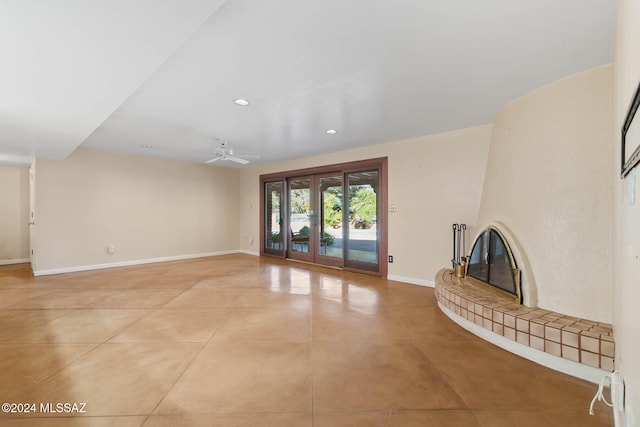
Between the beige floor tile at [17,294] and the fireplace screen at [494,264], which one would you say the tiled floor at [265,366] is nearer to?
the beige floor tile at [17,294]

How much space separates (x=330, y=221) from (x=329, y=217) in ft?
0.30

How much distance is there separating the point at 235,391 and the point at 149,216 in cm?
570

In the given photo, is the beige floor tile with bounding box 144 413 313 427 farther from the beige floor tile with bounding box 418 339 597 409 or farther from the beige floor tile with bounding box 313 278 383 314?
Result: the beige floor tile with bounding box 313 278 383 314

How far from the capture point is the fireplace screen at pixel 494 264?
260 cm

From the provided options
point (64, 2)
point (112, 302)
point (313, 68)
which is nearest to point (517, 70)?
point (313, 68)

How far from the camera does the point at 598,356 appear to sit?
1854 millimetres

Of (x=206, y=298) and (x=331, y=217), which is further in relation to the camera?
(x=331, y=217)

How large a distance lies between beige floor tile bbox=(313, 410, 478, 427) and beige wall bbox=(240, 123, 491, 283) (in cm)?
292

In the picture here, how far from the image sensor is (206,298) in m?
3.72

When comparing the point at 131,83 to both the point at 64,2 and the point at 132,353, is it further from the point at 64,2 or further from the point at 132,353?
the point at 132,353

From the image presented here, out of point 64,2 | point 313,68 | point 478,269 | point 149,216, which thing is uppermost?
point 313,68

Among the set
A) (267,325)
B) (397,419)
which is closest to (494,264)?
(397,419)

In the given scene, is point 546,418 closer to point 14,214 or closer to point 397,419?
point 397,419

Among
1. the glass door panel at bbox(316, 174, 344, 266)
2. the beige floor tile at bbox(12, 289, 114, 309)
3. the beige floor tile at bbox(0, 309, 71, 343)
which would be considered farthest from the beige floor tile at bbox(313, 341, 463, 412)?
the glass door panel at bbox(316, 174, 344, 266)
